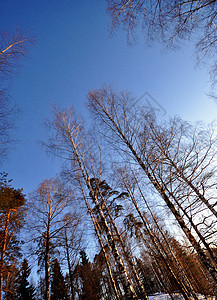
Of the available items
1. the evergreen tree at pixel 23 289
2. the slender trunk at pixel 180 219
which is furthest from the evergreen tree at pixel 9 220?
the evergreen tree at pixel 23 289

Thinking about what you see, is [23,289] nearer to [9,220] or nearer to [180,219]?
[9,220]

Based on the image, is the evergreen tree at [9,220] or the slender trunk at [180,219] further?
the evergreen tree at [9,220]

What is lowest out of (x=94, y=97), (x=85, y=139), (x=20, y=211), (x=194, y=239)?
(x=194, y=239)

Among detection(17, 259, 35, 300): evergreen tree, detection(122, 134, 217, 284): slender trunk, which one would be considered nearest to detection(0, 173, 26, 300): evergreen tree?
detection(122, 134, 217, 284): slender trunk

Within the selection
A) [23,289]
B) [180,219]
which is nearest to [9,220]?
[180,219]

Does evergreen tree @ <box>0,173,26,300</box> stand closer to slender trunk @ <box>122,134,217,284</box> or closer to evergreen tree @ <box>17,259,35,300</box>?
slender trunk @ <box>122,134,217,284</box>

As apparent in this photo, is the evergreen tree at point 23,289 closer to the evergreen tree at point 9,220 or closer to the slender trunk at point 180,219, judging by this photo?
the evergreen tree at point 9,220

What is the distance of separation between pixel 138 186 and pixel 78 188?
14.7 feet

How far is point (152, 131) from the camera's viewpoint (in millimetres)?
5816

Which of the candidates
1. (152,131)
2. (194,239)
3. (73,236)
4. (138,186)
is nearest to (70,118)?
(152,131)

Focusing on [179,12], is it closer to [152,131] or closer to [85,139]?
[152,131]

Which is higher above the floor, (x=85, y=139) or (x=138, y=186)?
(x=85, y=139)

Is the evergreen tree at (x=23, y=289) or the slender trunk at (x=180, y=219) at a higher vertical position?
the evergreen tree at (x=23, y=289)

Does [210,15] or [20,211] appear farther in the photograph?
[20,211]
